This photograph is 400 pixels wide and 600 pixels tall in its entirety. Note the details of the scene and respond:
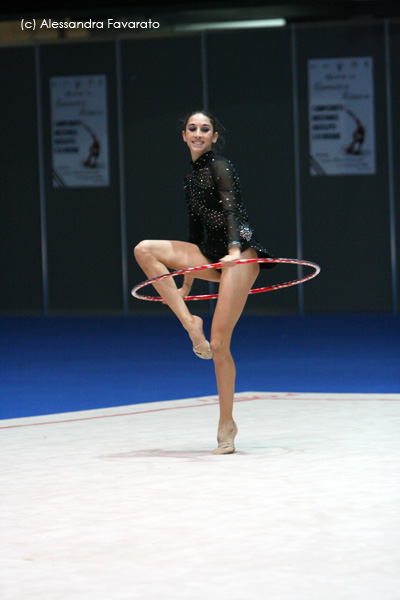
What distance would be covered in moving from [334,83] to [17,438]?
1210 centimetres

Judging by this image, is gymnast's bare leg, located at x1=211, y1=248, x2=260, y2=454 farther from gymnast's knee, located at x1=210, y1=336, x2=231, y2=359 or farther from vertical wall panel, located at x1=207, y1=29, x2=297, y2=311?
vertical wall panel, located at x1=207, y1=29, x2=297, y2=311

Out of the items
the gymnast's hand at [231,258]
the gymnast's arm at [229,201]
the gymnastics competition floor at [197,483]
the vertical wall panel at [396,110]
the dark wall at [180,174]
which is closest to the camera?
the gymnastics competition floor at [197,483]

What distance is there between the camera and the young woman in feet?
21.9

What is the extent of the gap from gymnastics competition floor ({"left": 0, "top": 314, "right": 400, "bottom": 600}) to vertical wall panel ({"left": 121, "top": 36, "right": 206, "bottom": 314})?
6.82 metres

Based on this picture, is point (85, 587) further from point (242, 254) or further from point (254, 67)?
point (254, 67)

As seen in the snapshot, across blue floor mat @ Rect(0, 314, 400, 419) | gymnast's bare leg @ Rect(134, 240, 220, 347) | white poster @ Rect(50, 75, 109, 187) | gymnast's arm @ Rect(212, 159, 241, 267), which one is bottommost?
blue floor mat @ Rect(0, 314, 400, 419)

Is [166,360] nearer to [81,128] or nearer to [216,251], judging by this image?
[216,251]

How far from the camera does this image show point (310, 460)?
645 cm

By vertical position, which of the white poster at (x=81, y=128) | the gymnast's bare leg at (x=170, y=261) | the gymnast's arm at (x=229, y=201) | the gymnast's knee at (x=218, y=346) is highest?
the white poster at (x=81, y=128)

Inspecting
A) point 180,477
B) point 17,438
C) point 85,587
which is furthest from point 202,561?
point 17,438

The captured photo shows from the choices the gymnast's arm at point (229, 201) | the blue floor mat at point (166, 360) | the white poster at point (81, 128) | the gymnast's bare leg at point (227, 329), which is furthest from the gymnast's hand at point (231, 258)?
the white poster at point (81, 128)

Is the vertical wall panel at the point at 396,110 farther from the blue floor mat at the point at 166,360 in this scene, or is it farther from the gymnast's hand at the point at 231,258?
the gymnast's hand at the point at 231,258

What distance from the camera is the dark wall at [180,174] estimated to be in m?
18.2

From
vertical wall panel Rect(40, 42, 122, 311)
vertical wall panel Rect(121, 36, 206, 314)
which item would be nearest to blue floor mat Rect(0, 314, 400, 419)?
vertical wall panel Rect(40, 42, 122, 311)
